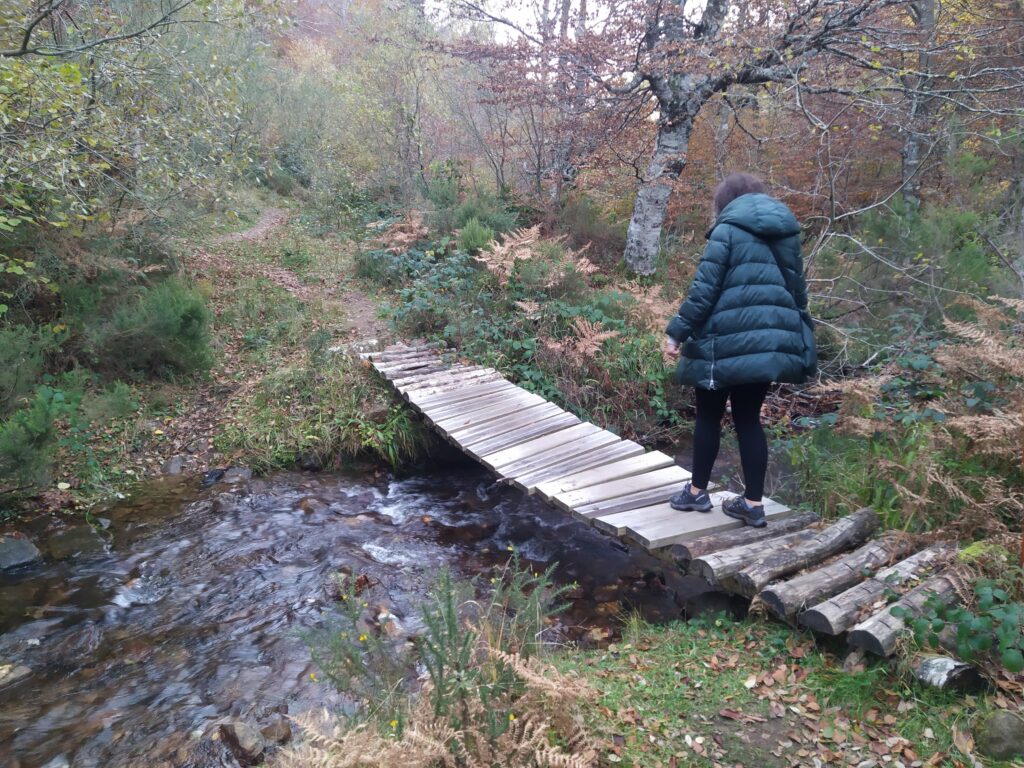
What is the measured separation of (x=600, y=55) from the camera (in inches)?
341

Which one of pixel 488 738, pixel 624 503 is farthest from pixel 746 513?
pixel 488 738

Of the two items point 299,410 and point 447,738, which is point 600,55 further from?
point 447,738

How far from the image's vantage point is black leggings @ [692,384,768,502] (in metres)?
3.53

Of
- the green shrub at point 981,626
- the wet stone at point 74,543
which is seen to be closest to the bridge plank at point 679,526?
the green shrub at point 981,626

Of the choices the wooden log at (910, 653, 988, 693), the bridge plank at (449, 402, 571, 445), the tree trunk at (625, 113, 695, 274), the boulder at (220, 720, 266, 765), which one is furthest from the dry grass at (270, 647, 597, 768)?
the tree trunk at (625, 113, 695, 274)

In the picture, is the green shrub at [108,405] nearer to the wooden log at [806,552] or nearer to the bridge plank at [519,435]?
the bridge plank at [519,435]

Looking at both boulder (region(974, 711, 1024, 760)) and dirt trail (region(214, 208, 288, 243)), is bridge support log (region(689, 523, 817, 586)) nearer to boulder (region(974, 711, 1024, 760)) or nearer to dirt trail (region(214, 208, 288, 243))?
boulder (region(974, 711, 1024, 760))

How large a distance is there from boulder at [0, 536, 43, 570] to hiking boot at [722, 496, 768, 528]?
5342mm

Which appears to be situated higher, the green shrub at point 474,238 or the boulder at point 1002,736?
the green shrub at point 474,238

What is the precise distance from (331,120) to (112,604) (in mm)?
15024

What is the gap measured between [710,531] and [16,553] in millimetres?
5305

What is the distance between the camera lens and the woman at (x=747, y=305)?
3305mm

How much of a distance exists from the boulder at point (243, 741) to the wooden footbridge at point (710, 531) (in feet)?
7.60

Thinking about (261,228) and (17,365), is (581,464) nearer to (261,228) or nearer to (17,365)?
(17,365)
